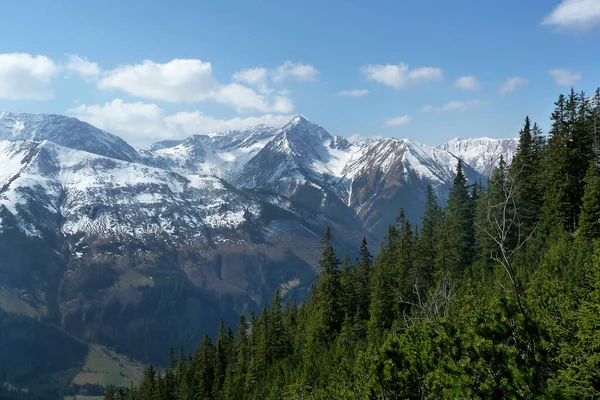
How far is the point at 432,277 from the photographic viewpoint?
79562mm

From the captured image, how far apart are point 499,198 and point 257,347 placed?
53.8m

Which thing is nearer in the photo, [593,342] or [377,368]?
[593,342]

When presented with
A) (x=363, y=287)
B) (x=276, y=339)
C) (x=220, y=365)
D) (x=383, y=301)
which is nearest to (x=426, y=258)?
(x=383, y=301)

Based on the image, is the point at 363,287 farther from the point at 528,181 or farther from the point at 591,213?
the point at 591,213

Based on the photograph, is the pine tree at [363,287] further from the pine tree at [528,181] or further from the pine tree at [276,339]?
the pine tree at [528,181]

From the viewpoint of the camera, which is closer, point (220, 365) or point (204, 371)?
point (204, 371)

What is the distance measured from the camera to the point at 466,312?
23516mm

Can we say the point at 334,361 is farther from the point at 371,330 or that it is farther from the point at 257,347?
the point at 257,347

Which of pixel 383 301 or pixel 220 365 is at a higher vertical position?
pixel 383 301

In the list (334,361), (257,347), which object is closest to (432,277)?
(334,361)

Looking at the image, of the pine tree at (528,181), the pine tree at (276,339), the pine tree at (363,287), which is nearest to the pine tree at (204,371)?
the pine tree at (276,339)

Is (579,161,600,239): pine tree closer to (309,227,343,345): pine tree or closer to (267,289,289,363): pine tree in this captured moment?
(309,227,343,345): pine tree

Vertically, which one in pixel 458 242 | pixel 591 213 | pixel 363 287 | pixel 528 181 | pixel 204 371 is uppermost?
pixel 528 181

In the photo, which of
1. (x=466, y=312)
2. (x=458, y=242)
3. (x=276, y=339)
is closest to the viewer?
(x=466, y=312)
